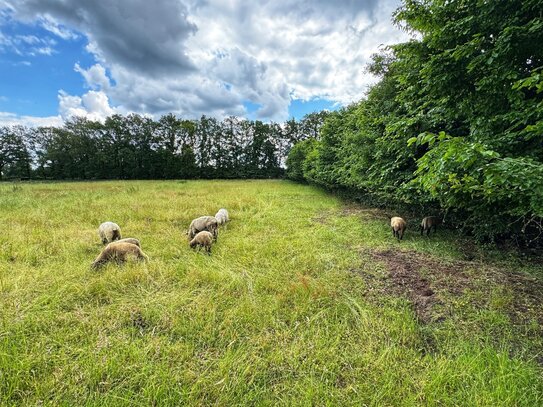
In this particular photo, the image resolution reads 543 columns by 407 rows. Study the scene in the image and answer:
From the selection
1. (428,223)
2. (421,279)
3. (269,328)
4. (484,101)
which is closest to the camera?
(269,328)

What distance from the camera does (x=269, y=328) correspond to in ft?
10.3

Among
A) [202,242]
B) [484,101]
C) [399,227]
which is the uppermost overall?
[484,101]

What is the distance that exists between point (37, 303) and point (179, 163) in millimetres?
47410

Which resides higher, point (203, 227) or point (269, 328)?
point (203, 227)

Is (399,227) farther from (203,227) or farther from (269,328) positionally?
(203,227)

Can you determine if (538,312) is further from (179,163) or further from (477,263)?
(179,163)

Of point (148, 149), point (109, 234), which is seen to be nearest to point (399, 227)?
point (109, 234)

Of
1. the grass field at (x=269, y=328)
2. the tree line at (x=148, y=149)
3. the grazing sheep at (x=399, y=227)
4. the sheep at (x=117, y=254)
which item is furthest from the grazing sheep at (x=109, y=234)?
the tree line at (x=148, y=149)

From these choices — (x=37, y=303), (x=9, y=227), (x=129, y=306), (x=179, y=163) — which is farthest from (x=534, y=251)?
(x=179, y=163)

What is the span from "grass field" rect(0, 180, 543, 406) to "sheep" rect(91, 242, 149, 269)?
0.26 m

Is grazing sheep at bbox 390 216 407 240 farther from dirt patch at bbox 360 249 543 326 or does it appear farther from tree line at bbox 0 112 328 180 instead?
tree line at bbox 0 112 328 180

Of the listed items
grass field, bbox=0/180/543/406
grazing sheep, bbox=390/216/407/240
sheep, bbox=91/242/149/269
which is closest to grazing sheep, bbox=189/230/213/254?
grass field, bbox=0/180/543/406

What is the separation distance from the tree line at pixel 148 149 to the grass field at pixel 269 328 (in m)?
44.9

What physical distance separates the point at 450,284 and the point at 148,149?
52387 millimetres
